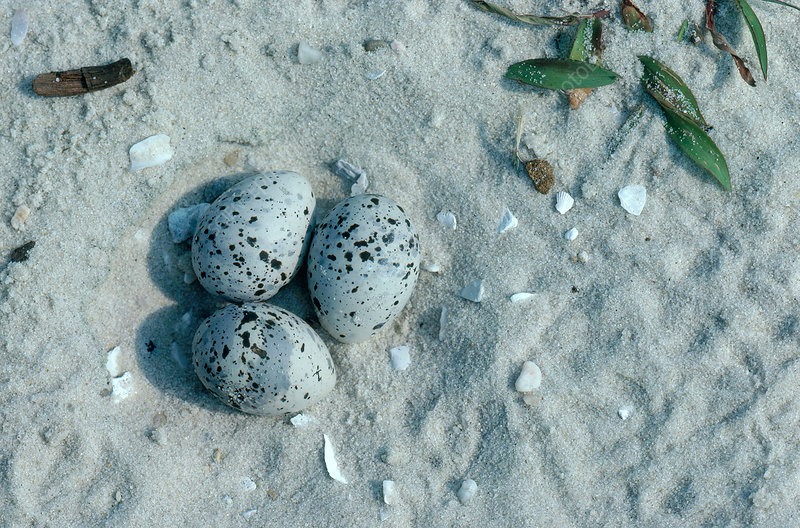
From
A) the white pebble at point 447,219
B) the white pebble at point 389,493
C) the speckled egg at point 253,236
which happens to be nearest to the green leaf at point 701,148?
the white pebble at point 447,219

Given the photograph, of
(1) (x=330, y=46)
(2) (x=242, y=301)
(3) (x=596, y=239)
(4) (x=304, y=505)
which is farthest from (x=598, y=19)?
(4) (x=304, y=505)

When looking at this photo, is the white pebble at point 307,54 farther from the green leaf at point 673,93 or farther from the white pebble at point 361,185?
the green leaf at point 673,93

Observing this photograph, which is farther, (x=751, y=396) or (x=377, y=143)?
(x=377, y=143)

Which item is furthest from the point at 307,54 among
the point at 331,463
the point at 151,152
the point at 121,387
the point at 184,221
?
the point at 331,463

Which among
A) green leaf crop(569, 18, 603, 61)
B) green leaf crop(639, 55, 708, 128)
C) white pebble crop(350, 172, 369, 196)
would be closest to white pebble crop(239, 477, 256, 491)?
white pebble crop(350, 172, 369, 196)

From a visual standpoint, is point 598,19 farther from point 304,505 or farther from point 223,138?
point 304,505

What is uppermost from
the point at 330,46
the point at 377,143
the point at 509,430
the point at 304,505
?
the point at 330,46

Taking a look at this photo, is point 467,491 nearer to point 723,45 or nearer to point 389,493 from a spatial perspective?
point 389,493

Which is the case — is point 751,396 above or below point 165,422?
above
